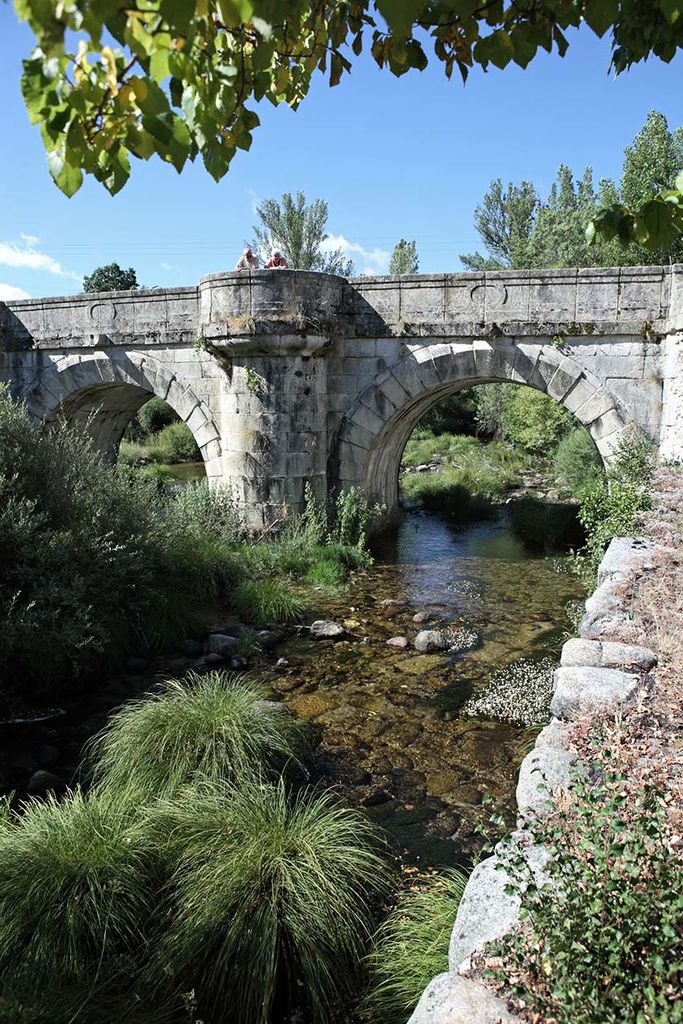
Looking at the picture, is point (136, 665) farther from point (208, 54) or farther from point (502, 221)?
point (502, 221)

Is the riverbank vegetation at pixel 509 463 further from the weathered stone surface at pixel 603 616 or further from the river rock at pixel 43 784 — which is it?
the river rock at pixel 43 784

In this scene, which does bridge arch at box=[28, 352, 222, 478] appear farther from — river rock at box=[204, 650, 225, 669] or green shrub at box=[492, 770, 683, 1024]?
green shrub at box=[492, 770, 683, 1024]

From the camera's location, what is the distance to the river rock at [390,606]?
8.29 meters

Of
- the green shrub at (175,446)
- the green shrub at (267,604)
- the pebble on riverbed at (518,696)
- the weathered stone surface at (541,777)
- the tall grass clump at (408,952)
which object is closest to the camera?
the weathered stone surface at (541,777)

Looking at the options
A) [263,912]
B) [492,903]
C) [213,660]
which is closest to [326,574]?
[213,660]

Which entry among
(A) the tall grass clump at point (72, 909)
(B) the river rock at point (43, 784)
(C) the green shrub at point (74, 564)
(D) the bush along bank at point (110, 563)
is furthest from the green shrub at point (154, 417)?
(A) the tall grass clump at point (72, 909)

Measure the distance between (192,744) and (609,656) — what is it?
97.2 inches

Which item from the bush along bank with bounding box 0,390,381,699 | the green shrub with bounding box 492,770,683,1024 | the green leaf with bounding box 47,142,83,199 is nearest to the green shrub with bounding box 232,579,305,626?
the bush along bank with bounding box 0,390,381,699

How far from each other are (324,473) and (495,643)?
3.92m

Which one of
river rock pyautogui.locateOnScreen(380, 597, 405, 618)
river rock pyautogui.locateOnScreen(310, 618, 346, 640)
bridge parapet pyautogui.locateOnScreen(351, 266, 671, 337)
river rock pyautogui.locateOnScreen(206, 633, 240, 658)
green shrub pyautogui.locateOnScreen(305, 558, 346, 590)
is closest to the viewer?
river rock pyautogui.locateOnScreen(206, 633, 240, 658)

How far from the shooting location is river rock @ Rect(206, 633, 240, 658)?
280 inches

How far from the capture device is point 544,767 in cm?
288

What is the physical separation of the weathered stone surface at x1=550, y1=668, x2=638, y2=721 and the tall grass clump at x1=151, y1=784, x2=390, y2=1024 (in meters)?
1.21

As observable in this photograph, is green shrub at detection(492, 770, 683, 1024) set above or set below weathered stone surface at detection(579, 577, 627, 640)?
below
